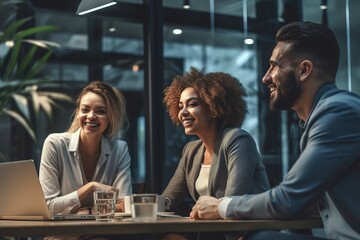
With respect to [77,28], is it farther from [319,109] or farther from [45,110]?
[319,109]

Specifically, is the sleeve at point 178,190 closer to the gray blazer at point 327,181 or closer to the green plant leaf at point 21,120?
the gray blazer at point 327,181

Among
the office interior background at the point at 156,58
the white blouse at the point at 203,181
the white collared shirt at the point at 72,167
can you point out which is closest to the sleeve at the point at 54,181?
the white collared shirt at the point at 72,167

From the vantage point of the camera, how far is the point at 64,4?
550cm

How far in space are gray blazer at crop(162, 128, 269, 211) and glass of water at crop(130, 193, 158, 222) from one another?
731 mm

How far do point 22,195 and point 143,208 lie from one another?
584 mm

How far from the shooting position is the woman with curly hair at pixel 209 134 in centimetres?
301

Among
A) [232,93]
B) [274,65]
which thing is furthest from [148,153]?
[274,65]

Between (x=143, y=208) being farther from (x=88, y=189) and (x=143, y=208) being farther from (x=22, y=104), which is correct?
(x=22, y=104)

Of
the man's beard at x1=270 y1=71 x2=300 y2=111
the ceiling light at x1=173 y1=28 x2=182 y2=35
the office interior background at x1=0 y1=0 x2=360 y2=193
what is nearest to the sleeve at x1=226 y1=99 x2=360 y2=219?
the man's beard at x1=270 y1=71 x2=300 y2=111

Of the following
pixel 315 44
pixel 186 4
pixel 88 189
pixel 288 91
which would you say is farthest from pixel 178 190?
pixel 186 4

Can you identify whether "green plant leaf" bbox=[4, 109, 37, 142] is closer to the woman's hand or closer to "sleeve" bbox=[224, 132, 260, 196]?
the woman's hand

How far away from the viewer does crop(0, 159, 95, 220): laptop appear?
240 cm

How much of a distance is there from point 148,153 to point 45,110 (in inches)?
36.1

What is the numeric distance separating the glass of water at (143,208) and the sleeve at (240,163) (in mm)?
729
